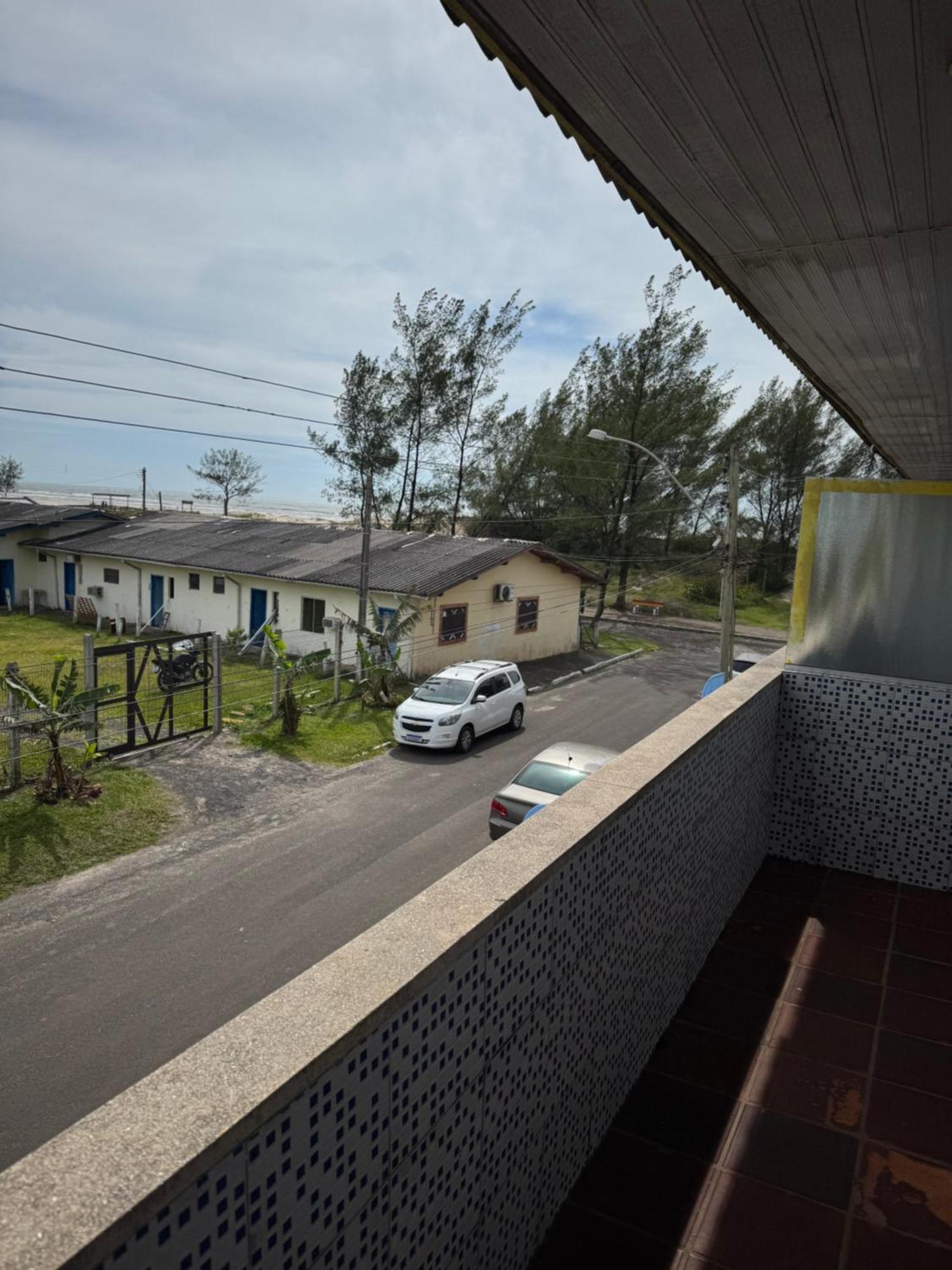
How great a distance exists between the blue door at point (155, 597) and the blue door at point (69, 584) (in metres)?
4.78

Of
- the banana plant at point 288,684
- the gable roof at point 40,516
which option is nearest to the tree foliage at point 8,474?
the gable roof at point 40,516

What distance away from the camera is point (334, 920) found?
9.37 meters

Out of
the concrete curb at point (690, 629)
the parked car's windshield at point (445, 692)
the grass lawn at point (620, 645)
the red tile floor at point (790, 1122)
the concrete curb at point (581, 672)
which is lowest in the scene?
the concrete curb at point (581, 672)

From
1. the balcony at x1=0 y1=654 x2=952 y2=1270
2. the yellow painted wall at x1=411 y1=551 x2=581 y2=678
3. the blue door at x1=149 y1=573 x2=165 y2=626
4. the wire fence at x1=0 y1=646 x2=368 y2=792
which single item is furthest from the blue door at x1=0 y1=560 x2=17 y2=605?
the balcony at x1=0 y1=654 x2=952 y2=1270

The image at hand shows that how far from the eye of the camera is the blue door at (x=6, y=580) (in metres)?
32.3

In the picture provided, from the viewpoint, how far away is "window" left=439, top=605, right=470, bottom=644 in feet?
74.2

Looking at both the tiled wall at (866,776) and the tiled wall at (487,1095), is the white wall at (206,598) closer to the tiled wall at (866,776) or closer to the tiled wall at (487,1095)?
the tiled wall at (866,776)

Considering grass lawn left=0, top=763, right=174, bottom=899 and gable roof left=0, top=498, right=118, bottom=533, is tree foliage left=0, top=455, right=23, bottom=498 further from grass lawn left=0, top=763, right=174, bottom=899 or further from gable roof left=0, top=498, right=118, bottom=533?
grass lawn left=0, top=763, right=174, bottom=899

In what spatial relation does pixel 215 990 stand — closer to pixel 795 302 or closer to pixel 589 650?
pixel 795 302

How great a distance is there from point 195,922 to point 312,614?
15.2 meters

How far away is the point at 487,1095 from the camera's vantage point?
8.18ft

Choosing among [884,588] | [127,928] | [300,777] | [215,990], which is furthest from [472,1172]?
[300,777]

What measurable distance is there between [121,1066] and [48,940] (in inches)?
100

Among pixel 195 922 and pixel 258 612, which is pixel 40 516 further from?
pixel 195 922
